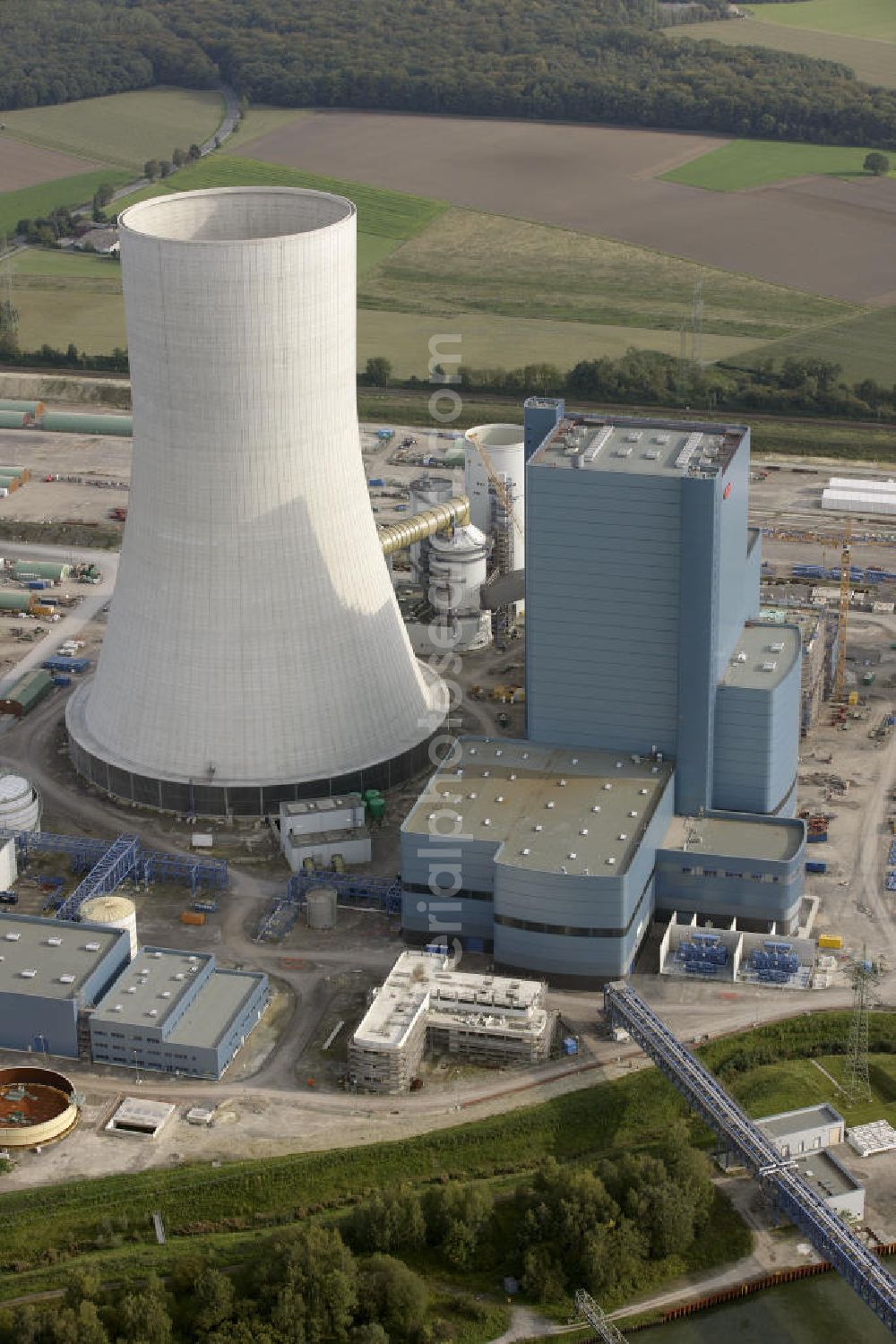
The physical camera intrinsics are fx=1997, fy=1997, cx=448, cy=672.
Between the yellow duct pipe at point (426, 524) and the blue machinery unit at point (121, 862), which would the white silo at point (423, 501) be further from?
the blue machinery unit at point (121, 862)

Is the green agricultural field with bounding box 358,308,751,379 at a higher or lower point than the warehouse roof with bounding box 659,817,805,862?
higher

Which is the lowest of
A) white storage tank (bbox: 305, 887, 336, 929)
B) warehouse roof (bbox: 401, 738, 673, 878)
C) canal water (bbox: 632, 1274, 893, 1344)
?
canal water (bbox: 632, 1274, 893, 1344)

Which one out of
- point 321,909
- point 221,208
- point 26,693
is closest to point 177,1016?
point 321,909

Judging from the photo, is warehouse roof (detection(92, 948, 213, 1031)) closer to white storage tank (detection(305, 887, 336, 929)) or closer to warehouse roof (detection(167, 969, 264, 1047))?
warehouse roof (detection(167, 969, 264, 1047))

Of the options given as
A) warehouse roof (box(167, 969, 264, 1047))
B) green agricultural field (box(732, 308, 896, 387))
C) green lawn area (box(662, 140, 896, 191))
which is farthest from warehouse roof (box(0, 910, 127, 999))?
green lawn area (box(662, 140, 896, 191))

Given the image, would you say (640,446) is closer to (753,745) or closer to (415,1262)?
(753,745)
